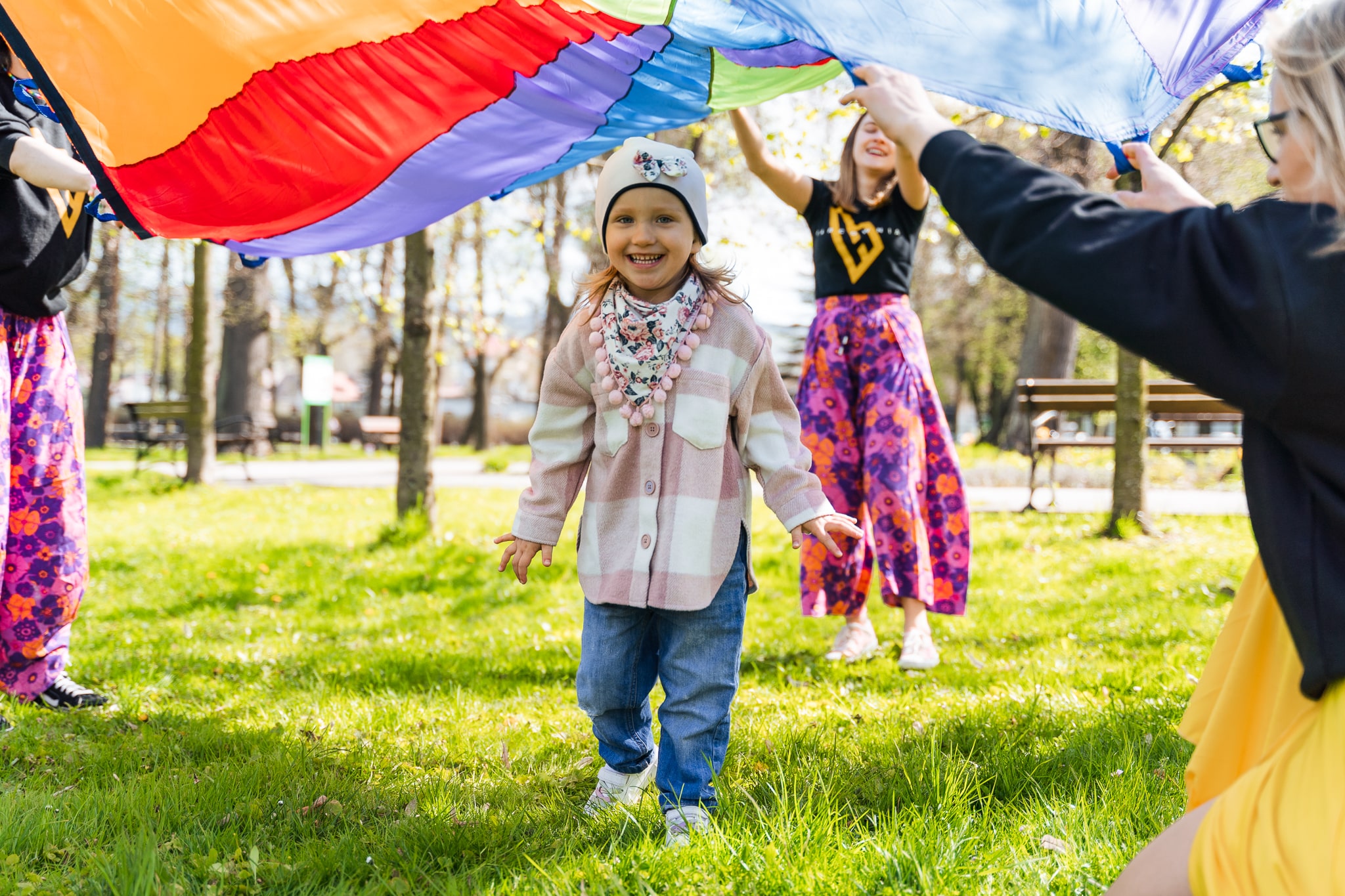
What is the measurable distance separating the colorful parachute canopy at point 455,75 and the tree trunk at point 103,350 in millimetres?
21735

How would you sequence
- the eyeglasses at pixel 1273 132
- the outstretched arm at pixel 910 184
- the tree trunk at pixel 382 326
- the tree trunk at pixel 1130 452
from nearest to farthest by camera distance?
the eyeglasses at pixel 1273 132, the outstretched arm at pixel 910 184, the tree trunk at pixel 1130 452, the tree trunk at pixel 382 326

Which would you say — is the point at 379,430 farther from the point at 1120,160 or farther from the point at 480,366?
the point at 1120,160

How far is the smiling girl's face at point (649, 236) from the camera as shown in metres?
2.59

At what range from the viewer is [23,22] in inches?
108

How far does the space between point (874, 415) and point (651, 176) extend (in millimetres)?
1959

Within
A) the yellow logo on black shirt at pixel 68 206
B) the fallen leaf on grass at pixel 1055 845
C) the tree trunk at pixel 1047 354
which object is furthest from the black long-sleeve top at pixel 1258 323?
the tree trunk at pixel 1047 354

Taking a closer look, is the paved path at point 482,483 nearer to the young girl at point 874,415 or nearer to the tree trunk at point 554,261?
the tree trunk at point 554,261

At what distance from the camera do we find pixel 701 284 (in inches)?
106

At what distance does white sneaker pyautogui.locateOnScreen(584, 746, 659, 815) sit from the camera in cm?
262

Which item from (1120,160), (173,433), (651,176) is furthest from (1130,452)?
(173,433)

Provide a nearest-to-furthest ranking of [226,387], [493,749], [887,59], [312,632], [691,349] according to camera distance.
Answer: [887,59] → [691,349] → [493,749] → [312,632] → [226,387]

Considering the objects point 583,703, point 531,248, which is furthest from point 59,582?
point 531,248

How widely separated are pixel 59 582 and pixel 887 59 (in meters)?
3.01

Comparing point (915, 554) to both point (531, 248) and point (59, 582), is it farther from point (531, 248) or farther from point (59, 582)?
point (531, 248)
